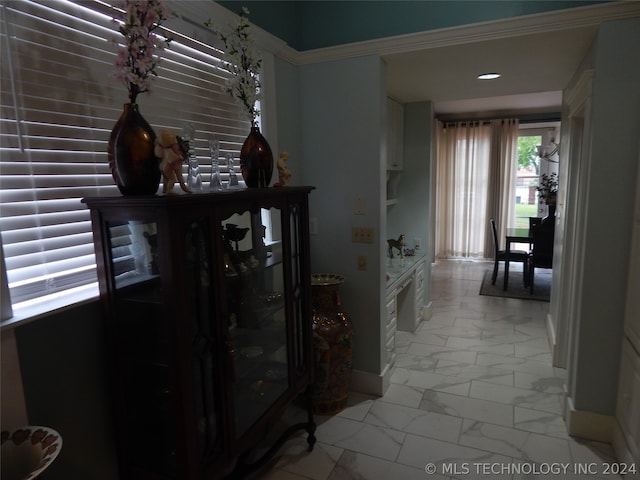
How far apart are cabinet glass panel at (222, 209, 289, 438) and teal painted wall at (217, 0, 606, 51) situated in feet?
4.16

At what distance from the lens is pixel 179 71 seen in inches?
76.1

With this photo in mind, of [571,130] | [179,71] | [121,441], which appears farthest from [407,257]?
[121,441]

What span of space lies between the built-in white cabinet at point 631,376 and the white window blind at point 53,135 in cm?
249

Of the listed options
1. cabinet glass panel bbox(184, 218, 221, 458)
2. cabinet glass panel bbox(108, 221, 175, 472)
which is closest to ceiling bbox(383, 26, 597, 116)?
cabinet glass panel bbox(184, 218, 221, 458)

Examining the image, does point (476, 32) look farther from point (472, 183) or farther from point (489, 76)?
point (472, 183)

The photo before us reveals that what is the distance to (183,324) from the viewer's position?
1339 mm

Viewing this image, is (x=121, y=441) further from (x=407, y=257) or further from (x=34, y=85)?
(x=407, y=257)

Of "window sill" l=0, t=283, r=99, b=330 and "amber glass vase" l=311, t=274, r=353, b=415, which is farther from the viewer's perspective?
"amber glass vase" l=311, t=274, r=353, b=415

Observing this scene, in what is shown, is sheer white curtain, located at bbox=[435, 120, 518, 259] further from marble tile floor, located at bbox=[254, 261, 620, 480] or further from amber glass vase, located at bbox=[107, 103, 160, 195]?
amber glass vase, located at bbox=[107, 103, 160, 195]

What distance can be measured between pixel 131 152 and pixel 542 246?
5.16 metres

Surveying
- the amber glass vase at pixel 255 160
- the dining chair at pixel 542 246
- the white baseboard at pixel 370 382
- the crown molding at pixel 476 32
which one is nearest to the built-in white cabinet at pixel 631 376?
the crown molding at pixel 476 32

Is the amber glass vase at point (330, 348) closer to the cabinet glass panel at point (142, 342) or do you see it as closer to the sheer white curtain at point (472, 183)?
the cabinet glass panel at point (142, 342)

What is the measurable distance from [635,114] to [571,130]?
959 mm

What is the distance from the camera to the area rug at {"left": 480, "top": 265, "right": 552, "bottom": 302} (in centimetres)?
521
